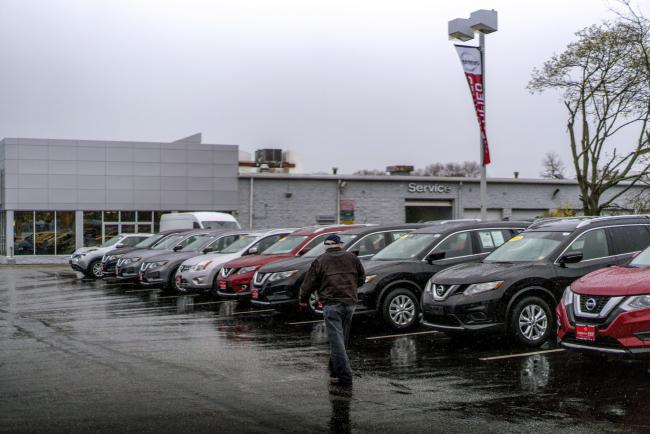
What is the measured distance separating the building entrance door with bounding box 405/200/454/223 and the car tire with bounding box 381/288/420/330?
34.1 meters

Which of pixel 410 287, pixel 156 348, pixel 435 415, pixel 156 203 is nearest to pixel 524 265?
pixel 410 287

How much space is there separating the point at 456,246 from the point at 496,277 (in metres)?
2.62

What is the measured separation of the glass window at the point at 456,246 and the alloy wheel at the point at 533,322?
2.65m

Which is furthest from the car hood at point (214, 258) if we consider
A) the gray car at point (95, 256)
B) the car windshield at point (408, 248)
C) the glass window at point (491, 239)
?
the gray car at point (95, 256)

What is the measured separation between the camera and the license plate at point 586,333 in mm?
8469

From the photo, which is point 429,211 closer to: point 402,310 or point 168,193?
point 168,193

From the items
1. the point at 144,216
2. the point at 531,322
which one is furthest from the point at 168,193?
the point at 531,322

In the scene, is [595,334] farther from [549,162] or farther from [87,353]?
[549,162]

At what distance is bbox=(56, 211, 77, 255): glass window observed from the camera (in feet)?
139

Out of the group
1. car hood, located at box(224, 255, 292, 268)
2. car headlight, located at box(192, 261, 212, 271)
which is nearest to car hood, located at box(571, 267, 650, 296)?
car hood, located at box(224, 255, 292, 268)

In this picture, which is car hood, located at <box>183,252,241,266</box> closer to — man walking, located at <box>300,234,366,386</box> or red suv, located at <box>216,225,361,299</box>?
red suv, located at <box>216,225,361,299</box>

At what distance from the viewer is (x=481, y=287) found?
10609 millimetres

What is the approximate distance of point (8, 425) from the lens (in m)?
6.51

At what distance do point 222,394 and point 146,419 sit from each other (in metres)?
1.20
